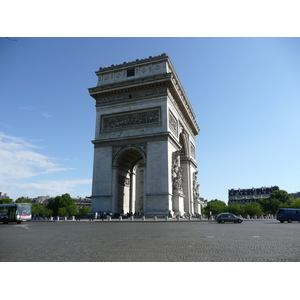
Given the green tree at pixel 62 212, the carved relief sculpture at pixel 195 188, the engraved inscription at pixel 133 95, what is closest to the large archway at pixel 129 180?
the engraved inscription at pixel 133 95

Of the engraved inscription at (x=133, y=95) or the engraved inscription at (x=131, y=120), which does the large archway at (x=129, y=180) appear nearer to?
the engraved inscription at (x=131, y=120)

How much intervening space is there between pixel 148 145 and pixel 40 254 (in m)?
24.5

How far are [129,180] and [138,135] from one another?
7.50m

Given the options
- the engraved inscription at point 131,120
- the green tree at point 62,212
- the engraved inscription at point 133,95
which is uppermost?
the engraved inscription at point 133,95

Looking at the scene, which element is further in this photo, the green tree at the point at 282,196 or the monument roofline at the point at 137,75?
the green tree at the point at 282,196

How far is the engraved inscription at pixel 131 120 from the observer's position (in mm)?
30483

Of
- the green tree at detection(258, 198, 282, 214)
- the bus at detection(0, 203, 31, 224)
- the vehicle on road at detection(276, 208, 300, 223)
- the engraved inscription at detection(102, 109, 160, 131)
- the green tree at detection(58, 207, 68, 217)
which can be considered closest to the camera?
the bus at detection(0, 203, 31, 224)

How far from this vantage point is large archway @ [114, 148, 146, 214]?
3127 centimetres

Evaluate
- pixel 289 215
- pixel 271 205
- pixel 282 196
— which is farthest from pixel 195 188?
pixel 282 196

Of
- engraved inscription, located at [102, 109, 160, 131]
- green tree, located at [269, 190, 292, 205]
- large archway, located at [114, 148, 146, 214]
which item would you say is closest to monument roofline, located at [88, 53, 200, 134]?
engraved inscription, located at [102, 109, 160, 131]

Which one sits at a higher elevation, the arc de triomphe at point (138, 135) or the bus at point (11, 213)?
the arc de triomphe at point (138, 135)

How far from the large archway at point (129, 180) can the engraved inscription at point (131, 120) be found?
3.15 m

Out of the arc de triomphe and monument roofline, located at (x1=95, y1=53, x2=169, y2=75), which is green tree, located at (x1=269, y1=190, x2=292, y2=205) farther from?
monument roofline, located at (x1=95, y1=53, x2=169, y2=75)

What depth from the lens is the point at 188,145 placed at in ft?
133
